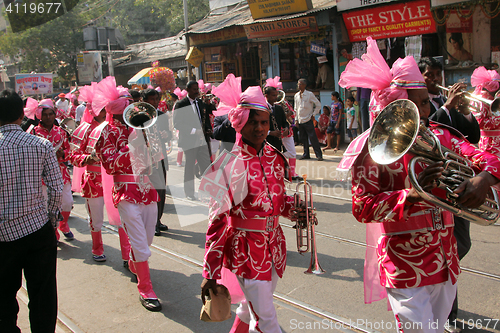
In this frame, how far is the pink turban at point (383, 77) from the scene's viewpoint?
8.49ft

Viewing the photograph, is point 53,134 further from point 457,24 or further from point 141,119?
point 457,24

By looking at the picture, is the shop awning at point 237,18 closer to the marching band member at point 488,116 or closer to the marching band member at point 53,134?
the marching band member at point 488,116

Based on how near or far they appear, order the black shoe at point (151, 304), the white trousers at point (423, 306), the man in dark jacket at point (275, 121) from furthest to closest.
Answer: the man in dark jacket at point (275, 121)
the black shoe at point (151, 304)
the white trousers at point (423, 306)

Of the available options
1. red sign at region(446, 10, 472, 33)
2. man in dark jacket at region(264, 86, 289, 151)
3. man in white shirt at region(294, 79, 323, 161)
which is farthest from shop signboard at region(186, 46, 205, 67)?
man in dark jacket at region(264, 86, 289, 151)

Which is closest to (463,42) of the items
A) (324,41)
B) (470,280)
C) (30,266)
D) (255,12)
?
(324,41)

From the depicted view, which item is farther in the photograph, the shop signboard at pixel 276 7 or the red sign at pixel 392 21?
the shop signboard at pixel 276 7

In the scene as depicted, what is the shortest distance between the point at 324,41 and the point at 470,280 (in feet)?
37.7

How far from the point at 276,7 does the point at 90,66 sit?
22.0 m

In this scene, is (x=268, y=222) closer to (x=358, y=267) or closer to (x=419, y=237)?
(x=419, y=237)

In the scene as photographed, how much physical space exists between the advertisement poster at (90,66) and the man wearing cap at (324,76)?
20.9m

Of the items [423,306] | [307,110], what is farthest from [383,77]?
[307,110]

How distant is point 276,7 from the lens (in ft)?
46.6

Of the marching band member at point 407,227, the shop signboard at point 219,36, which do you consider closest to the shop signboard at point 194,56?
the shop signboard at point 219,36

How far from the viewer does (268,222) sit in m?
2.96
